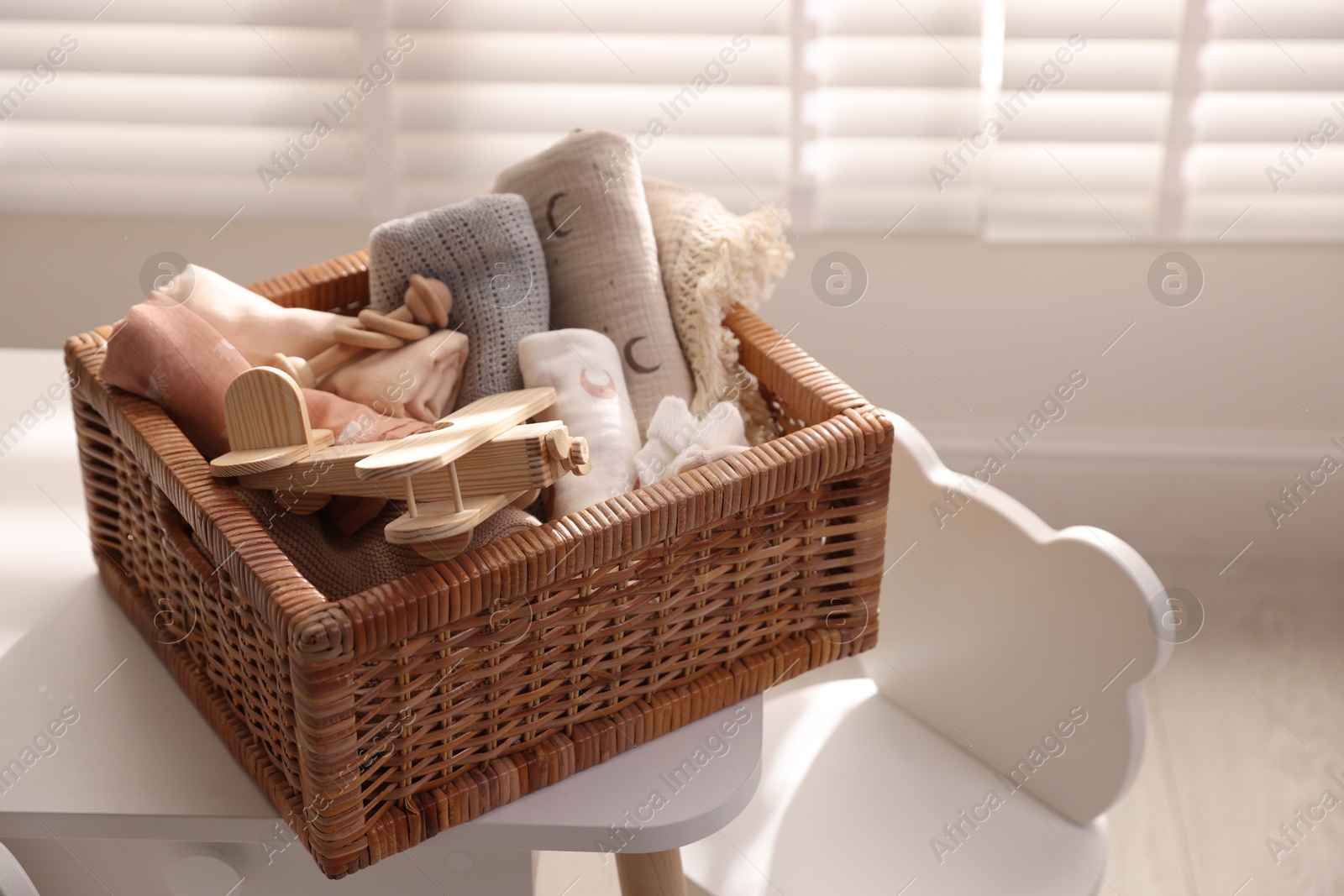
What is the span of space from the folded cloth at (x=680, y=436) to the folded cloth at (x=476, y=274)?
0.12 m

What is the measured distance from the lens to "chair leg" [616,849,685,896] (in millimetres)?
908

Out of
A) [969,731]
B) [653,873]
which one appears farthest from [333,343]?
[969,731]

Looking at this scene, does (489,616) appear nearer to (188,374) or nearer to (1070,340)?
(188,374)

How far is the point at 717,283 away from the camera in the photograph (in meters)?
0.99

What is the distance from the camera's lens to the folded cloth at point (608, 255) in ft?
3.25

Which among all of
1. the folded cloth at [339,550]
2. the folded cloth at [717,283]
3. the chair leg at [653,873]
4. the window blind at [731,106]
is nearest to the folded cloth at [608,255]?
the folded cloth at [717,283]

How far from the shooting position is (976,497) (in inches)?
42.2

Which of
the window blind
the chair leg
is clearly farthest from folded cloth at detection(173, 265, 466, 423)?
the window blind

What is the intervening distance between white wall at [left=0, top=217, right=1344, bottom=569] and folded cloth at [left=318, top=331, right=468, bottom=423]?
927 mm

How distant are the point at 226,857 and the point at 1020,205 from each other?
131 centimetres

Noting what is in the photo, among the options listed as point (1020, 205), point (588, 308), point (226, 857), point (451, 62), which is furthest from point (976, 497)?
point (451, 62)

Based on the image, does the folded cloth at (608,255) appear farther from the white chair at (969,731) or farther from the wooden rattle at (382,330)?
the white chair at (969,731)

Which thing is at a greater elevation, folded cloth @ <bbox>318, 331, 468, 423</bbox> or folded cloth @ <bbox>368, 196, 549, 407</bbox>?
folded cloth @ <bbox>368, 196, 549, 407</bbox>

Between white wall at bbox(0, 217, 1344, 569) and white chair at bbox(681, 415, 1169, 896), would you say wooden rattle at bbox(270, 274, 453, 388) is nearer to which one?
white chair at bbox(681, 415, 1169, 896)
